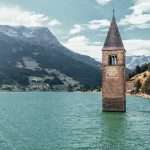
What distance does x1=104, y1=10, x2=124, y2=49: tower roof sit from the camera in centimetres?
7412

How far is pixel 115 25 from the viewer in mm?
75812

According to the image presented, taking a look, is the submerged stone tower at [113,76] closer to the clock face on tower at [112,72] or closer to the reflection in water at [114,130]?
the clock face on tower at [112,72]

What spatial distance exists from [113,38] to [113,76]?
722cm

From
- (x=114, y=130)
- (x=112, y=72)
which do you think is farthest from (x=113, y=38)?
(x=114, y=130)

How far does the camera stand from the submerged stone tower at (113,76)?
7188cm

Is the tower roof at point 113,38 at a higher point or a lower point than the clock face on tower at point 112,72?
higher

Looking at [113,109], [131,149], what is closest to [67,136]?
[131,149]

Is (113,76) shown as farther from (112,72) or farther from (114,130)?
(114,130)

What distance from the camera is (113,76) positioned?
72.4 metres

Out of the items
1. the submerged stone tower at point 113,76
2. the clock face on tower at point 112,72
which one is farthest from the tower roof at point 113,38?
the clock face on tower at point 112,72

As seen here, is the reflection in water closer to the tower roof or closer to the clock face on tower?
the clock face on tower

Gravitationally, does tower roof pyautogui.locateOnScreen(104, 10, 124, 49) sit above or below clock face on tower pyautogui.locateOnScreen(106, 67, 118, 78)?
above

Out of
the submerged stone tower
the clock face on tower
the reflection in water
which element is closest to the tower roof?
the submerged stone tower

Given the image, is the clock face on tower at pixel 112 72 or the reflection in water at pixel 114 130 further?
the clock face on tower at pixel 112 72
